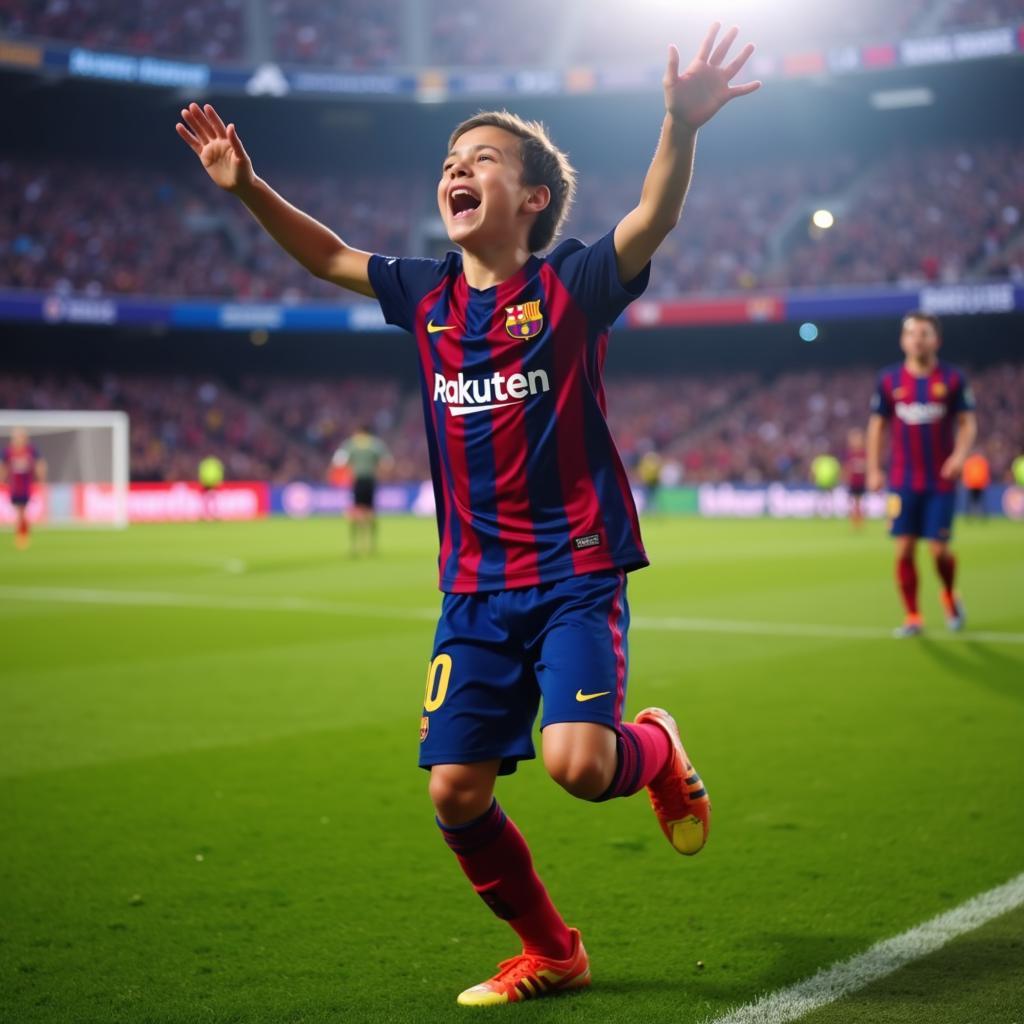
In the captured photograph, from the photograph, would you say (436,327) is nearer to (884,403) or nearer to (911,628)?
(884,403)

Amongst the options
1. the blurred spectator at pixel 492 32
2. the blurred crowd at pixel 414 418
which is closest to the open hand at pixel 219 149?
the blurred crowd at pixel 414 418

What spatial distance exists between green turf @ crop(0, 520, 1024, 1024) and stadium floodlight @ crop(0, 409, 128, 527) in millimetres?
23150

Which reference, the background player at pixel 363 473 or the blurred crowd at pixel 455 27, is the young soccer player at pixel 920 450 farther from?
the blurred crowd at pixel 455 27

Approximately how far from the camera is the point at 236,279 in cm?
4403

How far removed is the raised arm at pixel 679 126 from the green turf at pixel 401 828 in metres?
1.84

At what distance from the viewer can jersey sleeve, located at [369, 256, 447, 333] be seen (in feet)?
12.1

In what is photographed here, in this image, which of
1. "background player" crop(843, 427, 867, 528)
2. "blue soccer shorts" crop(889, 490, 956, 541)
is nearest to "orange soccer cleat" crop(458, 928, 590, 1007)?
"blue soccer shorts" crop(889, 490, 956, 541)

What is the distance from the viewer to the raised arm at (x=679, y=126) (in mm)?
3096

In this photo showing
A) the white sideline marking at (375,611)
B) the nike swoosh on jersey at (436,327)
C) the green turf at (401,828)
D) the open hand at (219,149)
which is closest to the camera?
the green turf at (401,828)

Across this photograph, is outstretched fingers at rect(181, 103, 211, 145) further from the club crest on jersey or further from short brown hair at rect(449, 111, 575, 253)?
the club crest on jersey

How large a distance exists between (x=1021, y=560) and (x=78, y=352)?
3260 centimetres

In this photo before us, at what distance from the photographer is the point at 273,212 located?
3.90 meters

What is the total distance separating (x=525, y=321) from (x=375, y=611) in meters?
9.29

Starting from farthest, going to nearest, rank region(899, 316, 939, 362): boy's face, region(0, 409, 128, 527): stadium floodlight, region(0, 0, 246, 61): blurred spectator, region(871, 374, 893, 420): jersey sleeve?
region(0, 0, 246, 61): blurred spectator < region(0, 409, 128, 527): stadium floodlight < region(871, 374, 893, 420): jersey sleeve < region(899, 316, 939, 362): boy's face
